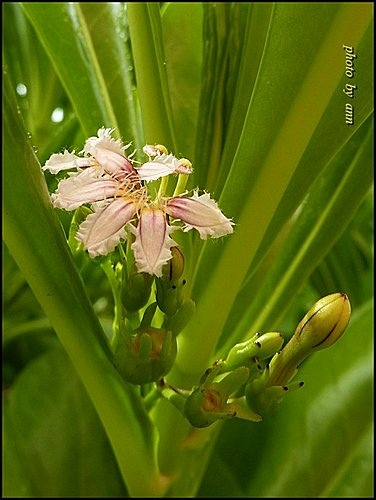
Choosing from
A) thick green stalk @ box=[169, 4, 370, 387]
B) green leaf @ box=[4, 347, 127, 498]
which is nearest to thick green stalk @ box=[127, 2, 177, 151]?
thick green stalk @ box=[169, 4, 370, 387]

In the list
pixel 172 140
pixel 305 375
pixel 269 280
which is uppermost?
pixel 172 140

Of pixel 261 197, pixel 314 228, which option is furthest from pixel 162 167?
pixel 314 228

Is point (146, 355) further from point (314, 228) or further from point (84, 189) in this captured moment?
point (314, 228)

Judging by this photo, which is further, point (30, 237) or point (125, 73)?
point (125, 73)

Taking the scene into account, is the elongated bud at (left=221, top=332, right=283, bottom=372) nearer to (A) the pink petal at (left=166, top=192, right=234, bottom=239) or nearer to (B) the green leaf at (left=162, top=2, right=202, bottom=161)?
(A) the pink petal at (left=166, top=192, right=234, bottom=239)

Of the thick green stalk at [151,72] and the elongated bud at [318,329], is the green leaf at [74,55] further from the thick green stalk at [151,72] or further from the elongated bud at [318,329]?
the elongated bud at [318,329]

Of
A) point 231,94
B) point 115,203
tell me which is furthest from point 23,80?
point 115,203

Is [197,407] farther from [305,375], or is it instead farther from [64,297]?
[305,375]
